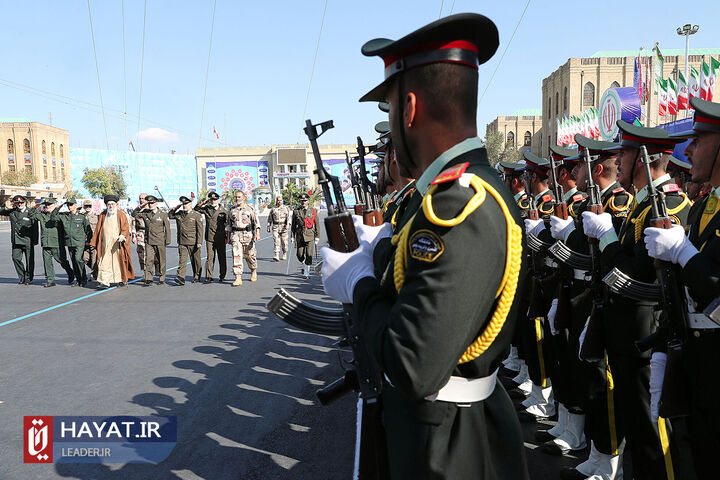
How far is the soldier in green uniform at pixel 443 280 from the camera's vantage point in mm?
1261

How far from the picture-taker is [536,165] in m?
6.06

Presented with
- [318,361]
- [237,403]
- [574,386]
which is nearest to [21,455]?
[237,403]

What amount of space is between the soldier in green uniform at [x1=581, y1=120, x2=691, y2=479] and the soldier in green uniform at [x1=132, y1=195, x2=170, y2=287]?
35.4 feet

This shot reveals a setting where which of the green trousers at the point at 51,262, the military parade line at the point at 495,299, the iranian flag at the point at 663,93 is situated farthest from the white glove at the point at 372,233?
the iranian flag at the point at 663,93

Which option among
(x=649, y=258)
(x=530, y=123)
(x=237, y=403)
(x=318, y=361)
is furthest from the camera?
(x=530, y=123)

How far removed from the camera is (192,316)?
877 cm

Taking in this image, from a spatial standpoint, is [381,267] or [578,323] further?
[578,323]

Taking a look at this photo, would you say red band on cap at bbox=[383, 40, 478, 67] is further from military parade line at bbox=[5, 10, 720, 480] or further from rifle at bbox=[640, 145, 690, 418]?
rifle at bbox=[640, 145, 690, 418]

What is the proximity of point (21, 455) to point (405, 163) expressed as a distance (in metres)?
3.94

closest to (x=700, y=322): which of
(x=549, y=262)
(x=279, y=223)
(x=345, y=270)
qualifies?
(x=345, y=270)

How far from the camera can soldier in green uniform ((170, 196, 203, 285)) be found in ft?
41.0

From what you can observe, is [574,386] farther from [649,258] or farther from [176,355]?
[176,355]

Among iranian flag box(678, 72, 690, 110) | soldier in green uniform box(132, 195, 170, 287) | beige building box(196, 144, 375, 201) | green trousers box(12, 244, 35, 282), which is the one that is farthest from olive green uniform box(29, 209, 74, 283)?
beige building box(196, 144, 375, 201)

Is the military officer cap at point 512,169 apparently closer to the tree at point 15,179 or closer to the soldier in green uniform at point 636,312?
the soldier in green uniform at point 636,312
